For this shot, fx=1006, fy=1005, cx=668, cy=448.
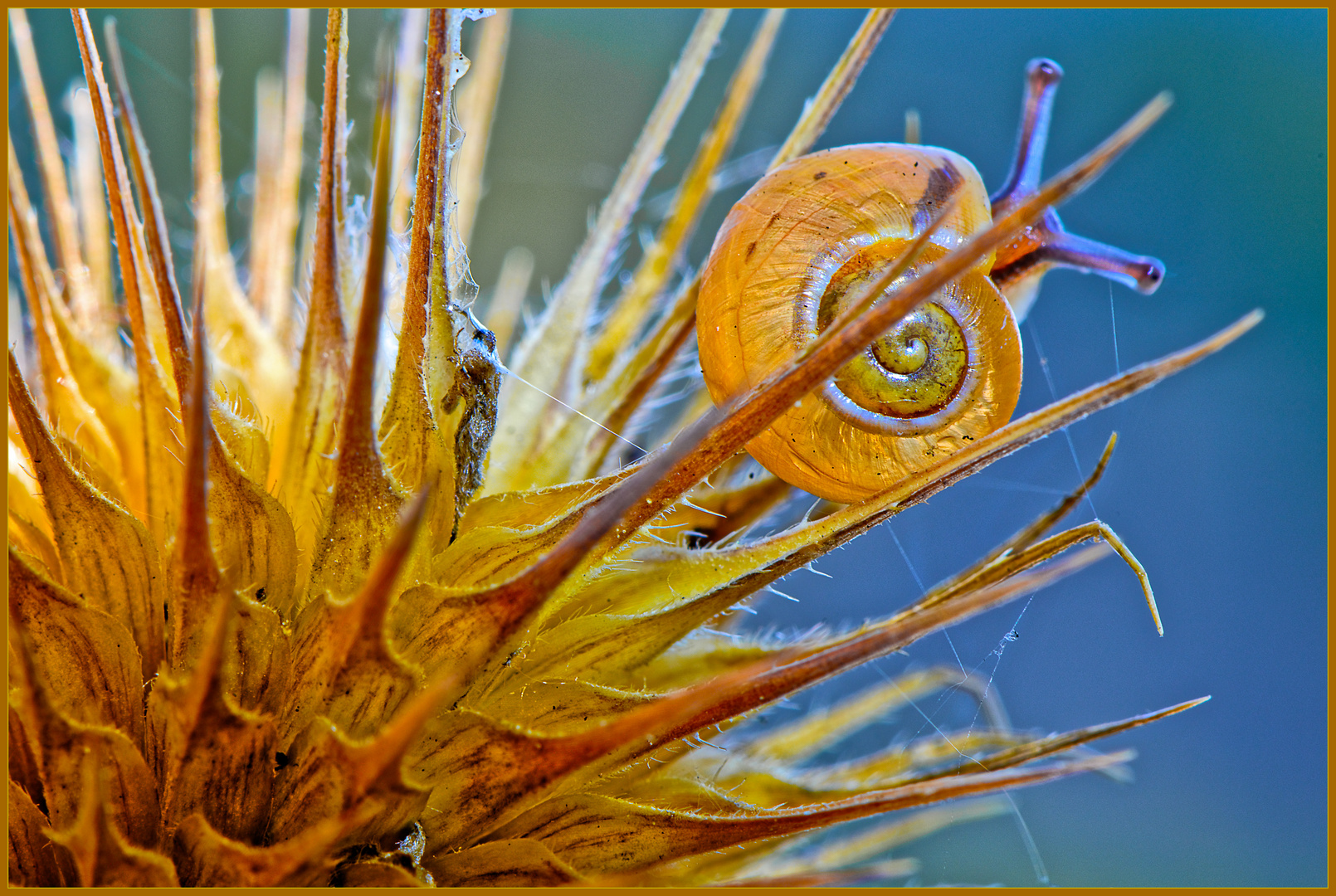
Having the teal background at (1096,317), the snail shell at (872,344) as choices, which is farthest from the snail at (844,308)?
the teal background at (1096,317)

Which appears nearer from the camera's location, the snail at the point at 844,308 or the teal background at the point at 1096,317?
the snail at the point at 844,308

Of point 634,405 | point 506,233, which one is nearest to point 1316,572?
point 506,233

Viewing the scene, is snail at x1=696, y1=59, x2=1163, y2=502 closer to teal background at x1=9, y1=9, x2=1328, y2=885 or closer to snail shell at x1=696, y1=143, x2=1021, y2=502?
snail shell at x1=696, y1=143, x2=1021, y2=502

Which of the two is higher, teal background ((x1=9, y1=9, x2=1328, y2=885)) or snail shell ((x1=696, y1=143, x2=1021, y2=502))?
teal background ((x1=9, y1=9, x2=1328, y2=885))

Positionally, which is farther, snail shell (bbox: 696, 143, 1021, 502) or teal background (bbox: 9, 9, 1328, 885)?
teal background (bbox: 9, 9, 1328, 885)

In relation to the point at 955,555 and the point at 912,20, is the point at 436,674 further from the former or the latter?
the point at 912,20

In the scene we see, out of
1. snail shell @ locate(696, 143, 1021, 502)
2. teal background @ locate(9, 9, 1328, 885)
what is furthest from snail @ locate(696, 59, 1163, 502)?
teal background @ locate(9, 9, 1328, 885)

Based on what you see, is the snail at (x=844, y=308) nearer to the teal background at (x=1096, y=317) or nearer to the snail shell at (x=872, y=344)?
the snail shell at (x=872, y=344)

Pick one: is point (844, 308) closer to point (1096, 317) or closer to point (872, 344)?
point (872, 344)

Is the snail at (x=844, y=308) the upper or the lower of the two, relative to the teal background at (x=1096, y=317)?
lower
